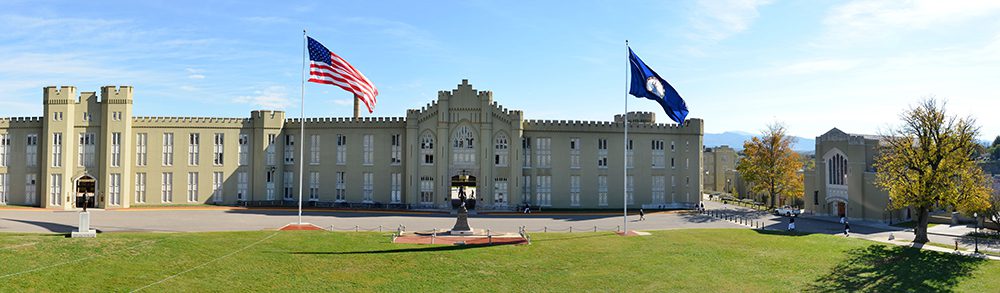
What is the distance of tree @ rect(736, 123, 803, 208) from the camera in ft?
241

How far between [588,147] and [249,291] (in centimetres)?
4832

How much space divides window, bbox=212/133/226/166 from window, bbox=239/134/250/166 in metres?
1.89

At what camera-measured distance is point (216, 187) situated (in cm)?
6700

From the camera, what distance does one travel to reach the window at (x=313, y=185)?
69.5 metres

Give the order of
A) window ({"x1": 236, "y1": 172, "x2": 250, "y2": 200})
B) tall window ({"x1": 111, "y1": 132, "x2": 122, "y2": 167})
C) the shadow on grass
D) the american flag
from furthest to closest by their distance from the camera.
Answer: window ({"x1": 236, "y1": 172, "x2": 250, "y2": 200})
tall window ({"x1": 111, "y1": 132, "x2": 122, "y2": 167})
the american flag
the shadow on grass

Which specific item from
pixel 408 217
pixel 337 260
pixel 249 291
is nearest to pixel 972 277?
pixel 337 260

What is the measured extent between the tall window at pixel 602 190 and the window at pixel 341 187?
29.7 metres

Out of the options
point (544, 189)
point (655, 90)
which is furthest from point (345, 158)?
point (655, 90)

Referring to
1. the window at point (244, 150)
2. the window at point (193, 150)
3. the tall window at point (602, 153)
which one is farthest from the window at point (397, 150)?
the tall window at point (602, 153)

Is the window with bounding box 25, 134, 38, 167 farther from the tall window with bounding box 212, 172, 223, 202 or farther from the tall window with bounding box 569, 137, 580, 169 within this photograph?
the tall window with bounding box 569, 137, 580, 169

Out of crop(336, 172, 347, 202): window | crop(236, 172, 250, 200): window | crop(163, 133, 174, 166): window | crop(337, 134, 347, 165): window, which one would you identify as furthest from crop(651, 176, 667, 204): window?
crop(163, 133, 174, 166): window

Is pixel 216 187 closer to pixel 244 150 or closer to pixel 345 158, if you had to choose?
pixel 244 150

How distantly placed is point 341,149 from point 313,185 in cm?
541

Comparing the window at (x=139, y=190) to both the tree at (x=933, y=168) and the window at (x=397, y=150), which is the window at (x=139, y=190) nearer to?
the window at (x=397, y=150)
